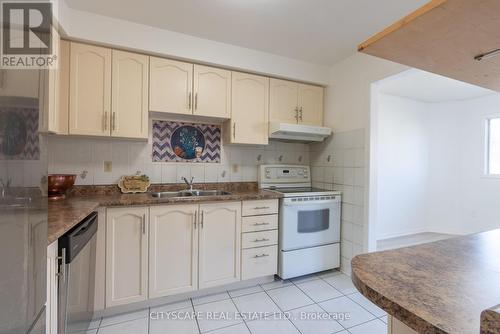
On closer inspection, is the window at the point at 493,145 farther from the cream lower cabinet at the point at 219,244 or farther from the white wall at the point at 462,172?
the cream lower cabinet at the point at 219,244

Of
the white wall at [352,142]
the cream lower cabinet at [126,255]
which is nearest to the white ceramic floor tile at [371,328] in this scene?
the white wall at [352,142]

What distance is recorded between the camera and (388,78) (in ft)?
6.98

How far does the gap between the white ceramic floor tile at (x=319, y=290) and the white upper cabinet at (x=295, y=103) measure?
1.76 metres

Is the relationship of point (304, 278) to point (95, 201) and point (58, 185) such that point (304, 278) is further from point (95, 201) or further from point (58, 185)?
point (58, 185)

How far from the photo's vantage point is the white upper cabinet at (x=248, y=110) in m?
2.40

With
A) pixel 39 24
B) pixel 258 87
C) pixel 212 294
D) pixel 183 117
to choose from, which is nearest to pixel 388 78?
pixel 258 87

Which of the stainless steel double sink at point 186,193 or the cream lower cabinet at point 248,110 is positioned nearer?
the stainless steel double sink at point 186,193

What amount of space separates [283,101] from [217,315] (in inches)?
87.2

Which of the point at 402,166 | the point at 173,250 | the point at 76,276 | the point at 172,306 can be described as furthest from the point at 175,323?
the point at 402,166

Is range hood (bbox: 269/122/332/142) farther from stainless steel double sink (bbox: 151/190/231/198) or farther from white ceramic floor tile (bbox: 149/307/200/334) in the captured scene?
white ceramic floor tile (bbox: 149/307/200/334)

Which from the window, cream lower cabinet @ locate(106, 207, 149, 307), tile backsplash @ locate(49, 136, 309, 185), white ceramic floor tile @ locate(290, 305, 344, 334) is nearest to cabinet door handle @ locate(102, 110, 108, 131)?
tile backsplash @ locate(49, 136, 309, 185)

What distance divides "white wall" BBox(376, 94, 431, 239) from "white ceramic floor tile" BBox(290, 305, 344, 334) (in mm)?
2390

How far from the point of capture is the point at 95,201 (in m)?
1.70

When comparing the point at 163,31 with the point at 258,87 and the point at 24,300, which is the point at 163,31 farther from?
the point at 24,300
